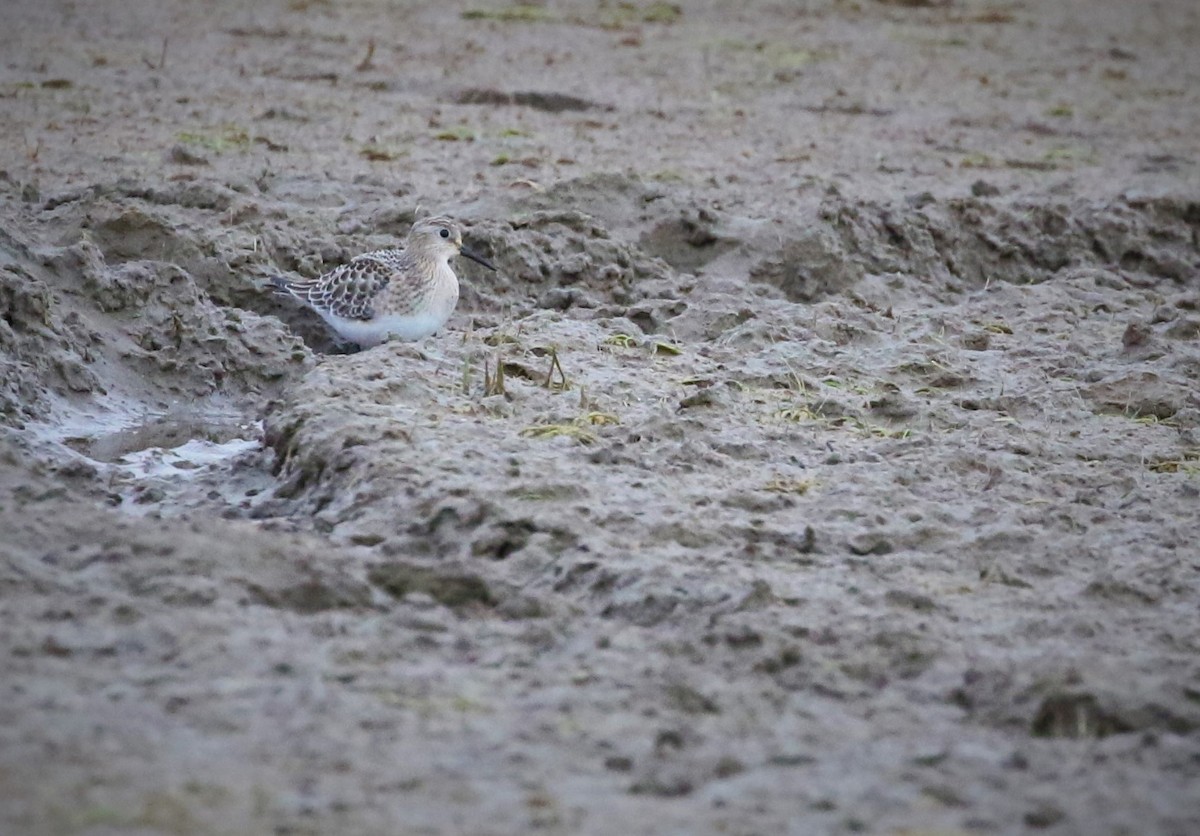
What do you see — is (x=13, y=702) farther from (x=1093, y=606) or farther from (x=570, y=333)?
(x=570, y=333)

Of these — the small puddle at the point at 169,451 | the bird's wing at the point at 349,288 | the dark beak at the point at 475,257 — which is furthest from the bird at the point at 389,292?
the small puddle at the point at 169,451

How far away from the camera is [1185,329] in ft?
28.8

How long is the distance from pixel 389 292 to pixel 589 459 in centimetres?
209

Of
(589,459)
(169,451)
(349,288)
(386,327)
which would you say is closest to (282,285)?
(349,288)

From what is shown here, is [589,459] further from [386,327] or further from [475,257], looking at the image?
[475,257]

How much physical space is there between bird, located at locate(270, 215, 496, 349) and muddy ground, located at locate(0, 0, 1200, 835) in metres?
0.25

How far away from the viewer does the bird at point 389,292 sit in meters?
8.21

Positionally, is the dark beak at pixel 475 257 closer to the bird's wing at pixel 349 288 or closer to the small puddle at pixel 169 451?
the bird's wing at pixel 349 288

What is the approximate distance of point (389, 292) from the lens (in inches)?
320

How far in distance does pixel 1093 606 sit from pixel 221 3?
11993mm

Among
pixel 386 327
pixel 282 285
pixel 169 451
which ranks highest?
pixel 282 285

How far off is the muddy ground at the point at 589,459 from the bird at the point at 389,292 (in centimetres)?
25

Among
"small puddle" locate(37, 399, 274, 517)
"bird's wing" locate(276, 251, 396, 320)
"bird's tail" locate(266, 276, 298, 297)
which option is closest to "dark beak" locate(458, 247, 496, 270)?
"bird's wing" locate(276, 251, 396, 320)

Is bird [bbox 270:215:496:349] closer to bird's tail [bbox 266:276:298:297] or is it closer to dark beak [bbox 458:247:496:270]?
bird's tail [bbox 266:276:298:297]
